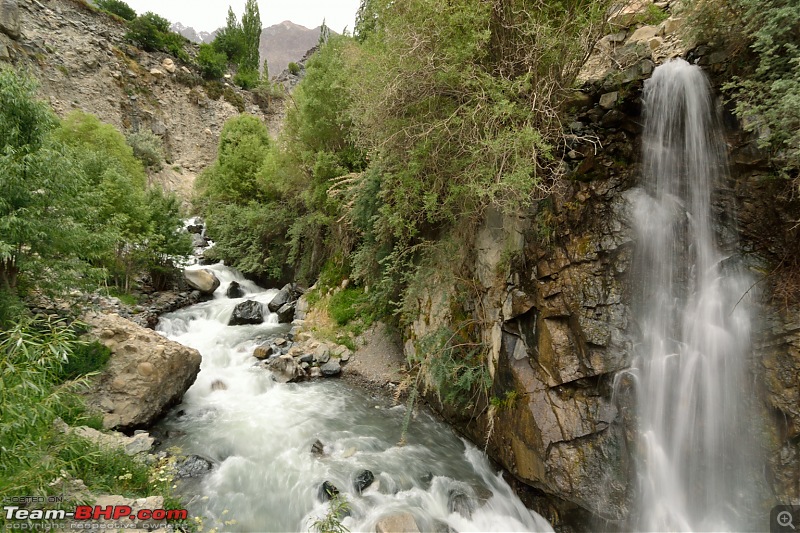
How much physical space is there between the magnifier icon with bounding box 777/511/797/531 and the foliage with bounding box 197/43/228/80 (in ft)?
131

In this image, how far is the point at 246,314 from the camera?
10750mm

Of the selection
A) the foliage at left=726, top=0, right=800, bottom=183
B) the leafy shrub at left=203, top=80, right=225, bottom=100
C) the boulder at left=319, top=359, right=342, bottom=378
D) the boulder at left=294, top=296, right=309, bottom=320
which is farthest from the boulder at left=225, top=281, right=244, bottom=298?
the leafy shrub at left=203, top=80, right=225, bottom=100

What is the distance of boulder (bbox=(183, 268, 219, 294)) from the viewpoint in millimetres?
12594

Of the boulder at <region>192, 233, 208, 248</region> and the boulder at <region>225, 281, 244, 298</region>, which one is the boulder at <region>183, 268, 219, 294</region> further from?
the boulder at <region>192, 233, 208, 248</region>

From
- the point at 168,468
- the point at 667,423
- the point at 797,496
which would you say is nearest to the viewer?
the point at 797,496

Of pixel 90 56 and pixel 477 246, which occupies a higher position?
pixel 90 56

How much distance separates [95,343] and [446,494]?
6091 mm

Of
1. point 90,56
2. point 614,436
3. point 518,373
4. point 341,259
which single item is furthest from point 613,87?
point 90,56

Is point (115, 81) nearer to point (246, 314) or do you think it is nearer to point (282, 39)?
point (246, 314)

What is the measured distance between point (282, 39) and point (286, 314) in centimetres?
11497

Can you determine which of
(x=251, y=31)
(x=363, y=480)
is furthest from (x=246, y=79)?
(x=363, y=480)

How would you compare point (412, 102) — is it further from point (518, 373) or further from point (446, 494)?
point (446, 494)

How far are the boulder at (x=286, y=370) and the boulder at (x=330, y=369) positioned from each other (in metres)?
0.47

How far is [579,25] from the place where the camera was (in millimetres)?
4781
